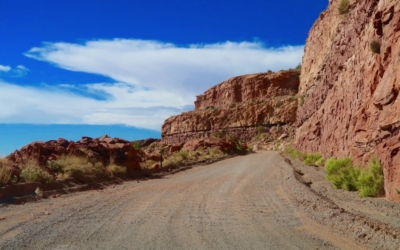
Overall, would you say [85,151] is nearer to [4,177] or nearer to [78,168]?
[78,168]

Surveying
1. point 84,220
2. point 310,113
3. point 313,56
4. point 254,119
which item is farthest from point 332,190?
point 254,119

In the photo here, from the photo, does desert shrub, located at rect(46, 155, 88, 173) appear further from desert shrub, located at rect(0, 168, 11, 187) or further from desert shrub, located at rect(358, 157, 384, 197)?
desert shrub, located at rect(358, 157, 384, 197)

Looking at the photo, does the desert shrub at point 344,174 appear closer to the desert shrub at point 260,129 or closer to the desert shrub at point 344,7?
the desert shrub at point 344,7

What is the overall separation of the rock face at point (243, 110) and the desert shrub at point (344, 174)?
68664 millimetres

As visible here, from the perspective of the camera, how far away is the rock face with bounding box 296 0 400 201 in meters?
10.7

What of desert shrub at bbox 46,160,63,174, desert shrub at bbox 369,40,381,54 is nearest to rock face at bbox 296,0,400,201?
desert shrub at bbox 369,40,381,54

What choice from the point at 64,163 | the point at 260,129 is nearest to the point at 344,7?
the point at 64,163

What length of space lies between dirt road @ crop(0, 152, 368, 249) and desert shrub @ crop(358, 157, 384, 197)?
2.20m

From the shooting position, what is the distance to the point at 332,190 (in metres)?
13.1

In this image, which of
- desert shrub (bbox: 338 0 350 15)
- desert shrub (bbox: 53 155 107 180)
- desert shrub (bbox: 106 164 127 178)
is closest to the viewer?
desert shrub (bbox: 53 155 107 180)

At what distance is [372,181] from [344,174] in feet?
6.95

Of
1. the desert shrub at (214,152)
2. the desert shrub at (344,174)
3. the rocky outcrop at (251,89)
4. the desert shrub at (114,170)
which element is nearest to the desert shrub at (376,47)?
the desert shrub at (344,174)

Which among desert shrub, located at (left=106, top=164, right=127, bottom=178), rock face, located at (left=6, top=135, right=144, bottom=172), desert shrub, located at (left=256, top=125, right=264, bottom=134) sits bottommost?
desert shrub, located at (left=106, top=164, right=127, bottom=178)

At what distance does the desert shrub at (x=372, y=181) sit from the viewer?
10.7 m
